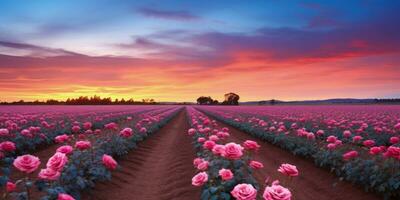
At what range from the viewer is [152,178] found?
1038 cm

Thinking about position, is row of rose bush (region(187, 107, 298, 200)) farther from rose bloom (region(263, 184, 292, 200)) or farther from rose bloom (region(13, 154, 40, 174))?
rose bloom (region(13, 154, 40, 174))

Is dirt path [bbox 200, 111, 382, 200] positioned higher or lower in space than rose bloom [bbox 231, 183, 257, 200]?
lower

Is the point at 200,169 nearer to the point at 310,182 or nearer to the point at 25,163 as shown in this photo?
the point at 25,163

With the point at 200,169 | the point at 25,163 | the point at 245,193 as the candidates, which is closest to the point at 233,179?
the point at 200,169

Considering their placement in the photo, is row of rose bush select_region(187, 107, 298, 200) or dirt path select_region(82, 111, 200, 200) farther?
dirt path select_region(82, 111, 200, 200)

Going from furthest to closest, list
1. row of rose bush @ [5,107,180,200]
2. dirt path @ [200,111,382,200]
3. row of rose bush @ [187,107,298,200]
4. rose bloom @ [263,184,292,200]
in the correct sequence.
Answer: dirt path @ [200,111,382,200]
row of rose bush @ [5,107,180,200]
row of rose bush @ [187,107,298,200]
rose bloom @ [263,184,292,200]

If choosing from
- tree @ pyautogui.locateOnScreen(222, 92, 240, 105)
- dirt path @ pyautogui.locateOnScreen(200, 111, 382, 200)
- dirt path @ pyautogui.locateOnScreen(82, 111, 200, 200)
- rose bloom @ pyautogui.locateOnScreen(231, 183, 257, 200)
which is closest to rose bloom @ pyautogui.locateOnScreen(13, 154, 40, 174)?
rose bloom @ pyautogui.locateOnScreen(231, 183, 257, 200)

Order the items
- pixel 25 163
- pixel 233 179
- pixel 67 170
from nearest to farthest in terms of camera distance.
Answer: pixel 25 163 < pixel 233 179 < pixel 67 170

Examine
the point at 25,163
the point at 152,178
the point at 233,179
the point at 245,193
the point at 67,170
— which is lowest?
the point at 152,178

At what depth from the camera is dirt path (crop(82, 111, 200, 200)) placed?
27.1ft

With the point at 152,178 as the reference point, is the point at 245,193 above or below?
above

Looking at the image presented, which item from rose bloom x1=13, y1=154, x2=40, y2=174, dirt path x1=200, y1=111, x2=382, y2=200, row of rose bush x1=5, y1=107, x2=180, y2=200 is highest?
rose bloom x1=13, y1=154, x2=40, y2=174

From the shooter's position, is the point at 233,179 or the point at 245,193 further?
the point at 233,179

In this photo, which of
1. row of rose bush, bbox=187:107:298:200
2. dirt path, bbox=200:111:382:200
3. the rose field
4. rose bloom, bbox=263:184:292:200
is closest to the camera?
rose bloom, bbox=263:184:292:200
